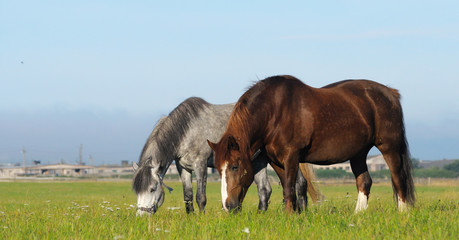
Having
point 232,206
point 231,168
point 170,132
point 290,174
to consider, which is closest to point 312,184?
point 170,132

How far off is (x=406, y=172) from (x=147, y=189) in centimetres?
527

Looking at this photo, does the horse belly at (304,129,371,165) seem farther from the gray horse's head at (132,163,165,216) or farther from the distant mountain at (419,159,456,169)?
the distant mountain at (419,159,456,169)

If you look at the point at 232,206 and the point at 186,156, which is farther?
the point at 186,156

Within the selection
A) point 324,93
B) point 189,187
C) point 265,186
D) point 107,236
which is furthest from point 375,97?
point 107,236

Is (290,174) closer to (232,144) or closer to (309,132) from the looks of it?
(309,132)

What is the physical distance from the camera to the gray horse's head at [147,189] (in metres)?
10.9

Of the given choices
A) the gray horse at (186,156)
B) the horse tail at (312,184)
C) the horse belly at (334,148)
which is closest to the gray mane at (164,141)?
the gray horse at (186,156)

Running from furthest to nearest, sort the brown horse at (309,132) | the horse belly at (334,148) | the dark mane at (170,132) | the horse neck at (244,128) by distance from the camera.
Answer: the dark mane at (170,132)
the horse belly at (334,148)
the horse neck at (244,128)
the brown horse at (309,132)

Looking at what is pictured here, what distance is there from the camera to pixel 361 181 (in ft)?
35.4

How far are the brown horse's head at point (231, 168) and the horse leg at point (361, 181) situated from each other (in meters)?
2.95

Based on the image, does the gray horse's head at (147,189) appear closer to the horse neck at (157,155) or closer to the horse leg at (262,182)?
the horse neck at (157,155)

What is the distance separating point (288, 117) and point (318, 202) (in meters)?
4.25

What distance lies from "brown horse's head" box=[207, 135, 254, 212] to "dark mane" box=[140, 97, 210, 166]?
319 cm

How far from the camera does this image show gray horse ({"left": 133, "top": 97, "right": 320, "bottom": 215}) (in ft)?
36.2
